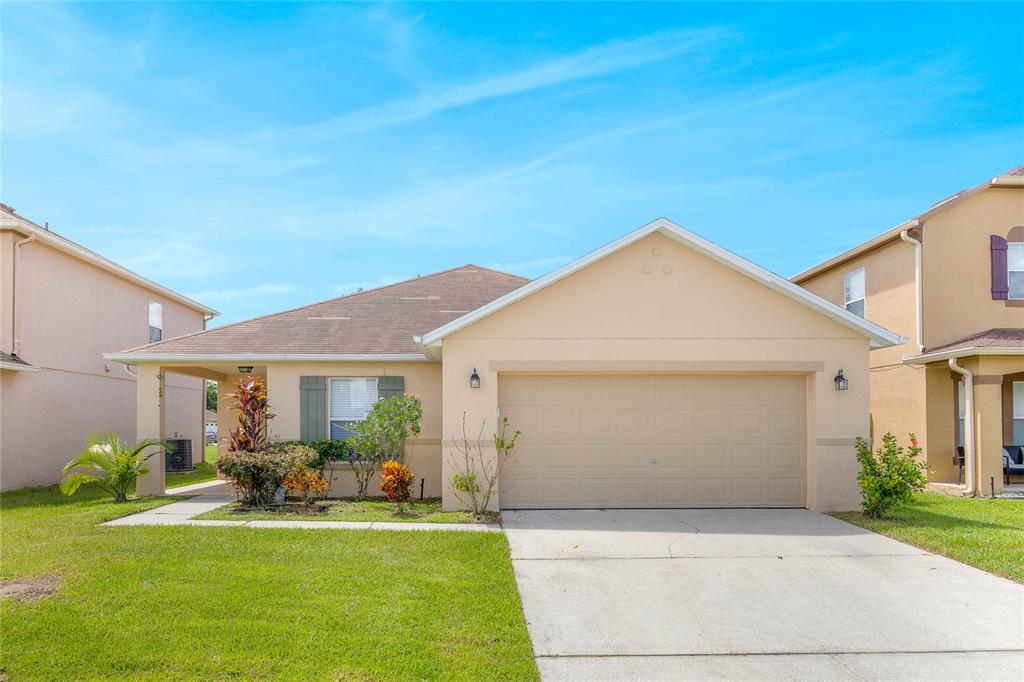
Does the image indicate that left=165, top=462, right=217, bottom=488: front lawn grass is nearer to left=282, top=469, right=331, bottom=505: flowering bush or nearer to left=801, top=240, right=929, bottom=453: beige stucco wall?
left=282, top=469, right=331, bottom=505: flowering bush

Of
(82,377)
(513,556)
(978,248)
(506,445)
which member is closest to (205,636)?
(513,556)

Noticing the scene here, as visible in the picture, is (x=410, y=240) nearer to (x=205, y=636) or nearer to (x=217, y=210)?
(x=217, y=210)

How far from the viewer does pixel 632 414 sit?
11.3 metres

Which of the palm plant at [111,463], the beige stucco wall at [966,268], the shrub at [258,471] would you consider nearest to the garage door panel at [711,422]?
the beige stucco wall at [966,268]

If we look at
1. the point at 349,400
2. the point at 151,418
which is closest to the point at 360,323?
the point at 349,400

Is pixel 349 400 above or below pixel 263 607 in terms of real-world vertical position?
above

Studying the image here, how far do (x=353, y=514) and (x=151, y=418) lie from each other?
530cm

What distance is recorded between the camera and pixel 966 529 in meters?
9.68

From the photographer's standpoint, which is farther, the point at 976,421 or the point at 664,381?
the point at 976,421

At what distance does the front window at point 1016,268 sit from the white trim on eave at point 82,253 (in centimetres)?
2079

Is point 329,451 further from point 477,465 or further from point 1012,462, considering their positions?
point 1012,462

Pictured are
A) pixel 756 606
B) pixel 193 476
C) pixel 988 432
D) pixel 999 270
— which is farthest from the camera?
pixel 193 476

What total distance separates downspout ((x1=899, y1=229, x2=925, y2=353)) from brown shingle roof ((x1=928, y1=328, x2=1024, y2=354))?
336 millimetres

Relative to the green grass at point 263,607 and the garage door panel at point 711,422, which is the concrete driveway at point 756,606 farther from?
the garage door panel at point 711,422
